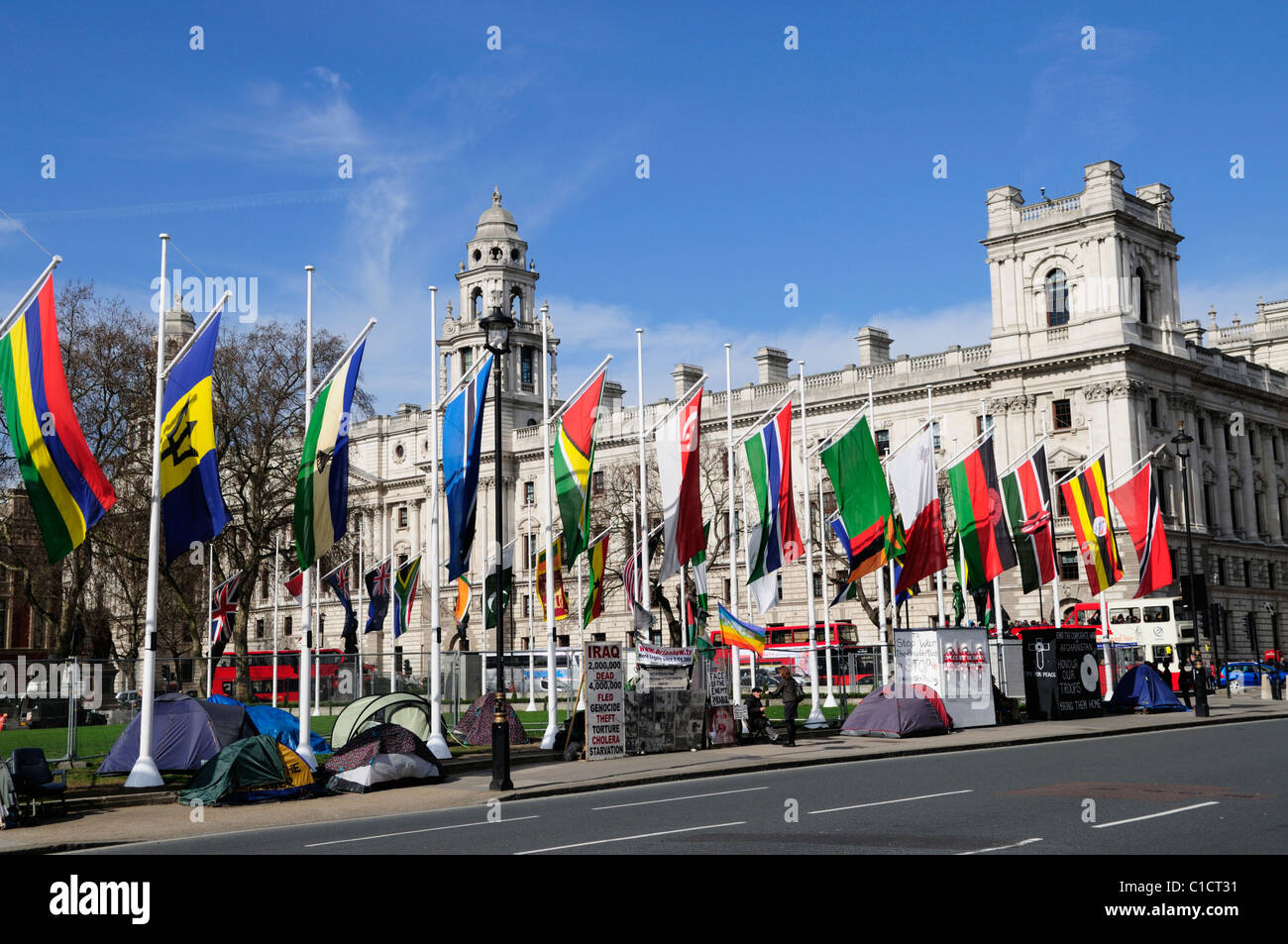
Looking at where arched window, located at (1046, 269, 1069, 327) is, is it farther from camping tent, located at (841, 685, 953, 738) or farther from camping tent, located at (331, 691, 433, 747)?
camping tent, located at (331, 691, 433, 747)

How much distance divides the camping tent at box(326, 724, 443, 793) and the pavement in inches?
15.2

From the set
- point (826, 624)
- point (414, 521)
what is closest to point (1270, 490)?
point (826, 624)

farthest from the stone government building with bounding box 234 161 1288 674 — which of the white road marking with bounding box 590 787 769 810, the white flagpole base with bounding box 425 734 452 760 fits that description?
the white road marking with bounding box 590 787 769 810

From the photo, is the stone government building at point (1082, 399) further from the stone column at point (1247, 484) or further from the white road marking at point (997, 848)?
the white road marking at point (997, 848)

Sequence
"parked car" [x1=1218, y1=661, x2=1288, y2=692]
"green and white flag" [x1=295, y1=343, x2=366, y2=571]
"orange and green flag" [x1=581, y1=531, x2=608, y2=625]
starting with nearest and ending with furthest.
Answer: "green and white flag" [x1=295, y1=343, x2=366, y2=571]
"orange and green flag" [x1=581, y1=531, x2=608, y2=625]
"parked car" [x1=1218, y1=661, x2=1288, y2=692]

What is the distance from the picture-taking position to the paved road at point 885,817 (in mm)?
13484

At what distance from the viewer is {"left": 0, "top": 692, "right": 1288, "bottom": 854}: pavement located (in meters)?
18.5

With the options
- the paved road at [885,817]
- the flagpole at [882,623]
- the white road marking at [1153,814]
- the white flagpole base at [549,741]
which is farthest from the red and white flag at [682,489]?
the white road marking at [1153,814]

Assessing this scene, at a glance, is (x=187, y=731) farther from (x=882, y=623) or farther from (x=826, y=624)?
(x=882, y=623)

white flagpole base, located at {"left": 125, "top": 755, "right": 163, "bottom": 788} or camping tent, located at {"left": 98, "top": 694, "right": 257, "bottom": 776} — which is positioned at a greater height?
camping tent, located at {"left": 98, "top": 694, "right": 257, "bottom": 776}

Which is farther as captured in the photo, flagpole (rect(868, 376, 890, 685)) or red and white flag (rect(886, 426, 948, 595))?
flagpole (rect(868, 376, 890, 685))

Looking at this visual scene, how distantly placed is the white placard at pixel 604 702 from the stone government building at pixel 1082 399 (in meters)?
32.0

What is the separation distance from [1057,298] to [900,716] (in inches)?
1768

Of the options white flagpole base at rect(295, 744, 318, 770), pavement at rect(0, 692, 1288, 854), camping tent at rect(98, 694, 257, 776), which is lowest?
pavement at rect(0, 692, 1288, 854)
